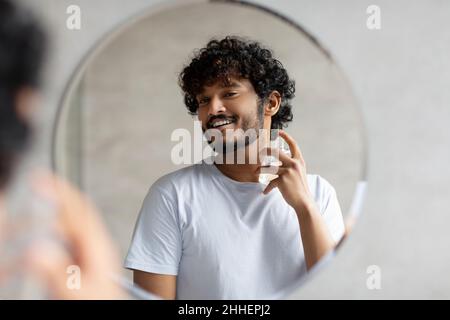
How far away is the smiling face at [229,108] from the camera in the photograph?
39.8 inches

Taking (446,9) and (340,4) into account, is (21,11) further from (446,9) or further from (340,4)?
(446,9)

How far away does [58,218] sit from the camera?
0.96 meters

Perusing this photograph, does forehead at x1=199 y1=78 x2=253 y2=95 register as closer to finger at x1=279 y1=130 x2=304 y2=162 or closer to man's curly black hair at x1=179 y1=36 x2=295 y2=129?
man's curly black hair at x1=179 y1=36 x2=295 y2=129

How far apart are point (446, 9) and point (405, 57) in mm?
119

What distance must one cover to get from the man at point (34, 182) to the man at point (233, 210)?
71 millimetres

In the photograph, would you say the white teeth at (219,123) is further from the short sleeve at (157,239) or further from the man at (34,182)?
the man at (34,182)

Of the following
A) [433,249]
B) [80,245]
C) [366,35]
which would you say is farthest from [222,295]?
[366,35]

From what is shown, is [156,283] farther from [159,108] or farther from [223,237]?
[159,108]

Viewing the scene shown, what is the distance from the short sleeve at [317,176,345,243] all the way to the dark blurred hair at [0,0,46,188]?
50 cm

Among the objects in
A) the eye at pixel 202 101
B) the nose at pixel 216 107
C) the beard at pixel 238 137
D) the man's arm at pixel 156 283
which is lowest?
the man's arm at pixel 156 283

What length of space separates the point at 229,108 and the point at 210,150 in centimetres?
8

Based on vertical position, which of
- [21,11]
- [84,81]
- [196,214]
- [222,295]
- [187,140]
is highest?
[21,11]

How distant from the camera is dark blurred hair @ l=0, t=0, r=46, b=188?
37.6 inches

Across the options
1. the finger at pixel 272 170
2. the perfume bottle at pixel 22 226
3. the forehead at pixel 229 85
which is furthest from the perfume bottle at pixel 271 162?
the perfume bottle at pixel 22 226
